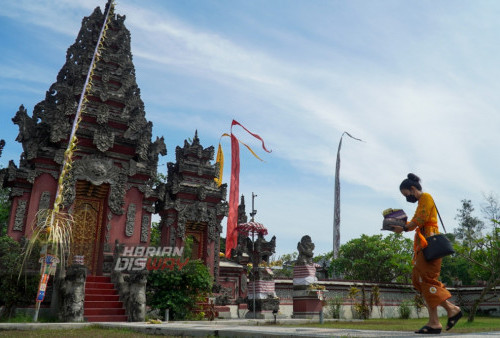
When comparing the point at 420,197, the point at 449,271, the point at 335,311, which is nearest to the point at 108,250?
the point at 335,311

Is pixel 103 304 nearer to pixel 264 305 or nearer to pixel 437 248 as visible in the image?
pixel 264 305

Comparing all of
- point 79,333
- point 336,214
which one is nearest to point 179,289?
point 79,333

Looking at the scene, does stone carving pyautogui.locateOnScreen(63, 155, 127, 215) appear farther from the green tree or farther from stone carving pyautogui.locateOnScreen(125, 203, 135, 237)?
the green tree

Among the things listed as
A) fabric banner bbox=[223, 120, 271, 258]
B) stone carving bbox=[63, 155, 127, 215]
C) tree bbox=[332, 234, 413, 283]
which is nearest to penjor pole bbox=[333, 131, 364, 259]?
tree bbox=[332, 234, 413, 283]

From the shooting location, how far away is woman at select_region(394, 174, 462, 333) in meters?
5.65

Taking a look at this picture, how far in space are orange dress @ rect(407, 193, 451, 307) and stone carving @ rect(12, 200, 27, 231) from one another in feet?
48.2

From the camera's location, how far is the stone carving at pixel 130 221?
59.2 ft

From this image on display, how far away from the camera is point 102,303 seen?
13.0m

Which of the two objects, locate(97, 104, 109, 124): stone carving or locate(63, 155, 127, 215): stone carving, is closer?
locate(63, 155, 127, 215): stone carving

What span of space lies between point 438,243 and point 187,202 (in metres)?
17.4

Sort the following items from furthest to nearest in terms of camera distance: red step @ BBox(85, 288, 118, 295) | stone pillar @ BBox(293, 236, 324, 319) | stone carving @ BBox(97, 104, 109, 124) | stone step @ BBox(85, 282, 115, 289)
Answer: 1. stone carving @ BBox(97, 104, 109, 124)
2. stone pillar @ BBox(293, 236, 324, 319)
3. stone step @ BBox(85, 282, 115, 289)
4. red step @ BBox(85, 288, 118, 295)

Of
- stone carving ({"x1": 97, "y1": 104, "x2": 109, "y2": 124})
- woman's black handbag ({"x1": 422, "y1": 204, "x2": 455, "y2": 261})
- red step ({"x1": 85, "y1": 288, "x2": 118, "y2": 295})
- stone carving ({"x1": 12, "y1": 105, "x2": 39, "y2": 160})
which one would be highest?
stone carving ({"x1": 97, "y1": 104, "x2": 109, "y2": 124})

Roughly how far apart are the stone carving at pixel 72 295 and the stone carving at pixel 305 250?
30.2 ft

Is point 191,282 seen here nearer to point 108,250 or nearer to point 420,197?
point 108,250
